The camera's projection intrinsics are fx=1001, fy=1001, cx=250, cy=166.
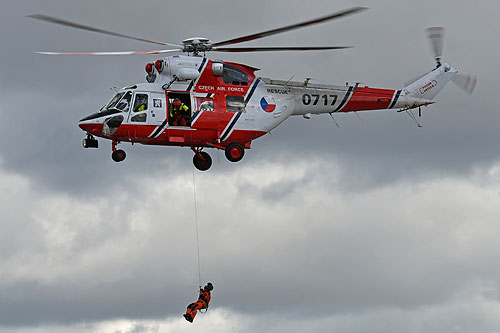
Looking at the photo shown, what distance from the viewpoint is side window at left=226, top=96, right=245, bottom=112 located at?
3803cm

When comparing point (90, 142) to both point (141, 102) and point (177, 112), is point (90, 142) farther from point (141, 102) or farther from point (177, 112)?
point (177, 112)

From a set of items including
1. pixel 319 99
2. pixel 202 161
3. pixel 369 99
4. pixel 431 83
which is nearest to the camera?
pixel 202 161

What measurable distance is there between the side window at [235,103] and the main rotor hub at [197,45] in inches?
81.3

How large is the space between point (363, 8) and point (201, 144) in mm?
9694

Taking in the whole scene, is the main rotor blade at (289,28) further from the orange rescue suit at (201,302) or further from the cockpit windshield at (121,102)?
the orange rescue suit at (201,302)

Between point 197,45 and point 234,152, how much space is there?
14.0 feet

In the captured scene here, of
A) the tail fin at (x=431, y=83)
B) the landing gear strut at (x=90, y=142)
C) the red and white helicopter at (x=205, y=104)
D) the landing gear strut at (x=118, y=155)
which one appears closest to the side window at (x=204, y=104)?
the red and white helicopter at (x=205, y=104)

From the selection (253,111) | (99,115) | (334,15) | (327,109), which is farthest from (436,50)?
(99,115)

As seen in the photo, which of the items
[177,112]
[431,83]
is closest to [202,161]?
[177,112]

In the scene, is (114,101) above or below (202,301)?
above

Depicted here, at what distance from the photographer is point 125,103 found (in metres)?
36.7

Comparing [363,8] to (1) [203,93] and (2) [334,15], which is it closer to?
(2) [334,15]

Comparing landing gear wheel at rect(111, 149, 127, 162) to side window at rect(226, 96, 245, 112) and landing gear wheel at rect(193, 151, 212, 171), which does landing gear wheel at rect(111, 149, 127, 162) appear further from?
side window at rect(226, 96, 245, 112)

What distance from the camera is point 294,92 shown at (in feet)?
130
